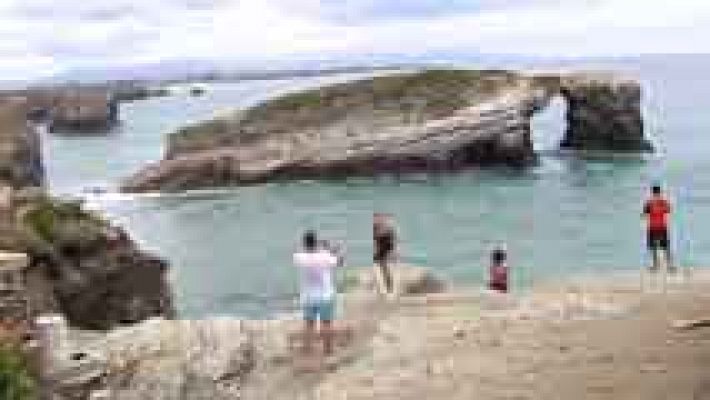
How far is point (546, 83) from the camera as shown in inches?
4626

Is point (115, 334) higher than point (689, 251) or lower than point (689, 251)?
higher

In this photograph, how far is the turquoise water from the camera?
63.4m

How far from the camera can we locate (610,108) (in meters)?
120

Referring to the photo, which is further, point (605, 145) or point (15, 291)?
point (605, 145)

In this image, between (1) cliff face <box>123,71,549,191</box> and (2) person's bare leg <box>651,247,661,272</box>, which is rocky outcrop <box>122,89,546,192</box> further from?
(2) person's bare leg <box>651,247,661,272</box>

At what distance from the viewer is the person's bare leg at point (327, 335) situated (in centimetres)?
2561

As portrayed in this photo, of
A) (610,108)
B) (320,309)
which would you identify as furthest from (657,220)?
(610,108)

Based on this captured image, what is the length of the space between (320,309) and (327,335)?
598 millimetres

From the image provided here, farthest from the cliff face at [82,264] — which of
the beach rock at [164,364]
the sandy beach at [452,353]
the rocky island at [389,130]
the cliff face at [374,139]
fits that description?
the cliff face at [374,139]

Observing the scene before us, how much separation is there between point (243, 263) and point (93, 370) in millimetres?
43176

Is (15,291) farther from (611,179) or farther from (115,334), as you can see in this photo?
(611,179)

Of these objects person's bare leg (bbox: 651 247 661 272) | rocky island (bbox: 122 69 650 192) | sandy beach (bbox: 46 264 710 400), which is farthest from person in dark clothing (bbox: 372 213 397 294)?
rocky island (bbox: 122 69 650 192)

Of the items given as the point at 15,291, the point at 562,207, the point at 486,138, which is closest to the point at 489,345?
the point at 15,291

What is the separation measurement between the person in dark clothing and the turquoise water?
20.8m
